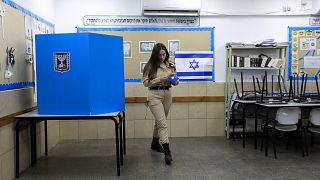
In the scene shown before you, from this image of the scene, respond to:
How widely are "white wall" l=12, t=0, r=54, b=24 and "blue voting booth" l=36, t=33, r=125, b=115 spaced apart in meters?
0.67

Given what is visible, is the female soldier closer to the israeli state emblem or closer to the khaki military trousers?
the khaki military trousers

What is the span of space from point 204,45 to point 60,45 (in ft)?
8.91

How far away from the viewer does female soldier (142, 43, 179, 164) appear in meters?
3.92

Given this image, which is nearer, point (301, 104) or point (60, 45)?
point (60, 45)

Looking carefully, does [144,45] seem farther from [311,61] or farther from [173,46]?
[311,61]

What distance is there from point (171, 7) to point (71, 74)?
2.35 metres

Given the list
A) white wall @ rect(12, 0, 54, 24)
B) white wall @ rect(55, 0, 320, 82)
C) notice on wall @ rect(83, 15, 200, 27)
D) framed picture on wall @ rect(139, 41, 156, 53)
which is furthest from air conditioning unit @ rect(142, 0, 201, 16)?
white wall @ rect(12, 0, 54, 24)

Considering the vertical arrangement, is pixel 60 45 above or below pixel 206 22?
below

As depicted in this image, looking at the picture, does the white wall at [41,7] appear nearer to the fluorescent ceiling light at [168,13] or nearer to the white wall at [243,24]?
the white wall at [243,24]

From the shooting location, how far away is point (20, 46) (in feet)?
12.1

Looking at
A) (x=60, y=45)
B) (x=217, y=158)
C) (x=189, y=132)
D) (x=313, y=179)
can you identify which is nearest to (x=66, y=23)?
(x=60, y=45)

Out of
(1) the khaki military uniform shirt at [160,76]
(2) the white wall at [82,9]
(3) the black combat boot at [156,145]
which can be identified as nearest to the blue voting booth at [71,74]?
(1) the khaki military uniform shirt at [160,76]

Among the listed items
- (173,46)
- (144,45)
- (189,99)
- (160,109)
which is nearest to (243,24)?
(173,46)

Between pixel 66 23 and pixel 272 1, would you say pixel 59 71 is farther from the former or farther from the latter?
pixel 272 1
